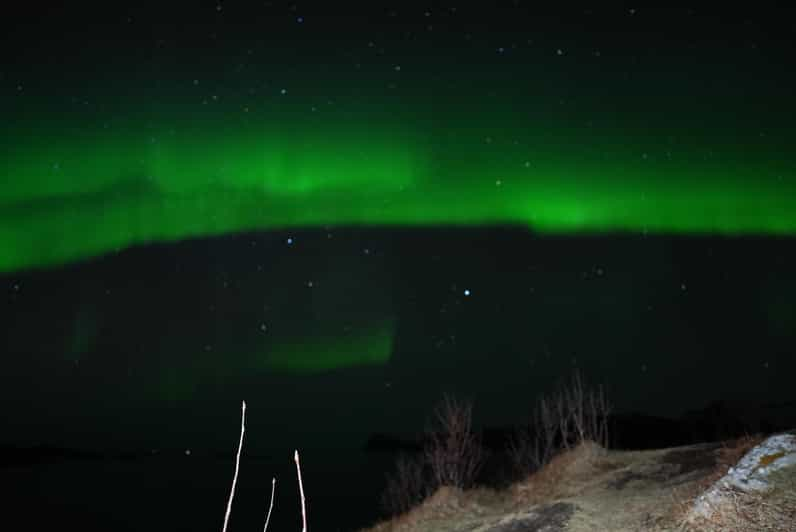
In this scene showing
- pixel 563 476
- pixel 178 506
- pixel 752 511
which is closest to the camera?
pixel 752 511

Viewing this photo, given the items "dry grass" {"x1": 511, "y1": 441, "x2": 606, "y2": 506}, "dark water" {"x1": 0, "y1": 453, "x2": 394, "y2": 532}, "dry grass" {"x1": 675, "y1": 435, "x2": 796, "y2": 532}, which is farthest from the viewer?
"dark water" {"x1": 0, "y1": 453, "x2": 394, "y2": 532}

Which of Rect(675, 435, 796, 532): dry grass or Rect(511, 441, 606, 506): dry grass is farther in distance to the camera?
Rect(511, 441, 606, 506): dry grass

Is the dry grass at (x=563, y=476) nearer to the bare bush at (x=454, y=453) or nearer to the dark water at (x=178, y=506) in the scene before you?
the bare bush at (x=454, y=453)

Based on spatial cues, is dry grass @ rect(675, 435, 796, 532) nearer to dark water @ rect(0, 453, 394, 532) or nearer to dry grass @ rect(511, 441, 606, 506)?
dry grass @ rect(511, 441, 606, 506)

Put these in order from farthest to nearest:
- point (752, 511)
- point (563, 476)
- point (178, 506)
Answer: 1. point (178, 506)
2. point (563, 476)
3. point (752, 511)

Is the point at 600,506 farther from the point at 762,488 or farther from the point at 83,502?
the point at 83,502

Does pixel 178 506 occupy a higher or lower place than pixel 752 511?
lower

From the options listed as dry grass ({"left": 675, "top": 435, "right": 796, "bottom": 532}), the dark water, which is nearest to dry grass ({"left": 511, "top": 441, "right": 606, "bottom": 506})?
dry grass ({"left": 675, "top": 435, "right": 796, "bottom": 532})

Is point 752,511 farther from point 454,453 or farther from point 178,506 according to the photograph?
point 178,506

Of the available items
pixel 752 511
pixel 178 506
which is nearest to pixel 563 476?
pixel 752 511

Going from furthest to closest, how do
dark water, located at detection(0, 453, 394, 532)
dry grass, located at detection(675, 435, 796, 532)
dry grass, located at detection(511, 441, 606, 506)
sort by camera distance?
dark water, located at detection(0, 453, 394, 532) → dry grass, located at detection(511, 441, 606, 506) → dry grass, located at detection(675, 435, 796, 532)

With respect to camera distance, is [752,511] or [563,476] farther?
[563,476]

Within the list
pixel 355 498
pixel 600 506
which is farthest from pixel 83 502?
pixel 600 506

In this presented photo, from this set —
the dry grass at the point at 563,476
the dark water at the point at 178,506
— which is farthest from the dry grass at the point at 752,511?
the dark water at the point at 178,506
